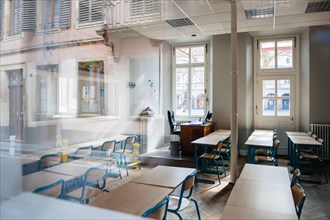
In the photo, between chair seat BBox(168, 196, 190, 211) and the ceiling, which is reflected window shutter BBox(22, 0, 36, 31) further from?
the ceiling

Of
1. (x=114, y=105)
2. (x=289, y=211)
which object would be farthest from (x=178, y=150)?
(x=289, y=211)

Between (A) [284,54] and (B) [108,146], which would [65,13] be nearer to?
(B) [108,146]

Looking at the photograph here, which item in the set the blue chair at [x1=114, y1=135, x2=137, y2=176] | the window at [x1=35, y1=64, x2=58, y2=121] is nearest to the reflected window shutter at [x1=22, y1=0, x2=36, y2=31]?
the window at [x1=35, y1=64, x2=58, y2=121]

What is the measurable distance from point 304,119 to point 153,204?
587 centimetres

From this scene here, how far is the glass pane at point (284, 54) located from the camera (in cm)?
676

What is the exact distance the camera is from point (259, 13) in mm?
4793

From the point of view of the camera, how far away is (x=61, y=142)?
150 inches

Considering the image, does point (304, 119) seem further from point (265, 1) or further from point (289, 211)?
point (289, 211)

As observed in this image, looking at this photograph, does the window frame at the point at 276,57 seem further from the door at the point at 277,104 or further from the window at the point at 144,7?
the window at the point at 144,7

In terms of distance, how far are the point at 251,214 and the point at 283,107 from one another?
5.79 m

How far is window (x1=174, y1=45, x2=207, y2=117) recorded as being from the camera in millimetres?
7508

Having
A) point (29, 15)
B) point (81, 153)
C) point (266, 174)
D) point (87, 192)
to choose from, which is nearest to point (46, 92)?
point (81, 153)

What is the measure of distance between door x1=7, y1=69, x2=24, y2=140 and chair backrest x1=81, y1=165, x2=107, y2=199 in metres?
0.78

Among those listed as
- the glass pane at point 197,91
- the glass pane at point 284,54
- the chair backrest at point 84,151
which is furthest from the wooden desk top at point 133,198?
the glass pane at point 284,54
